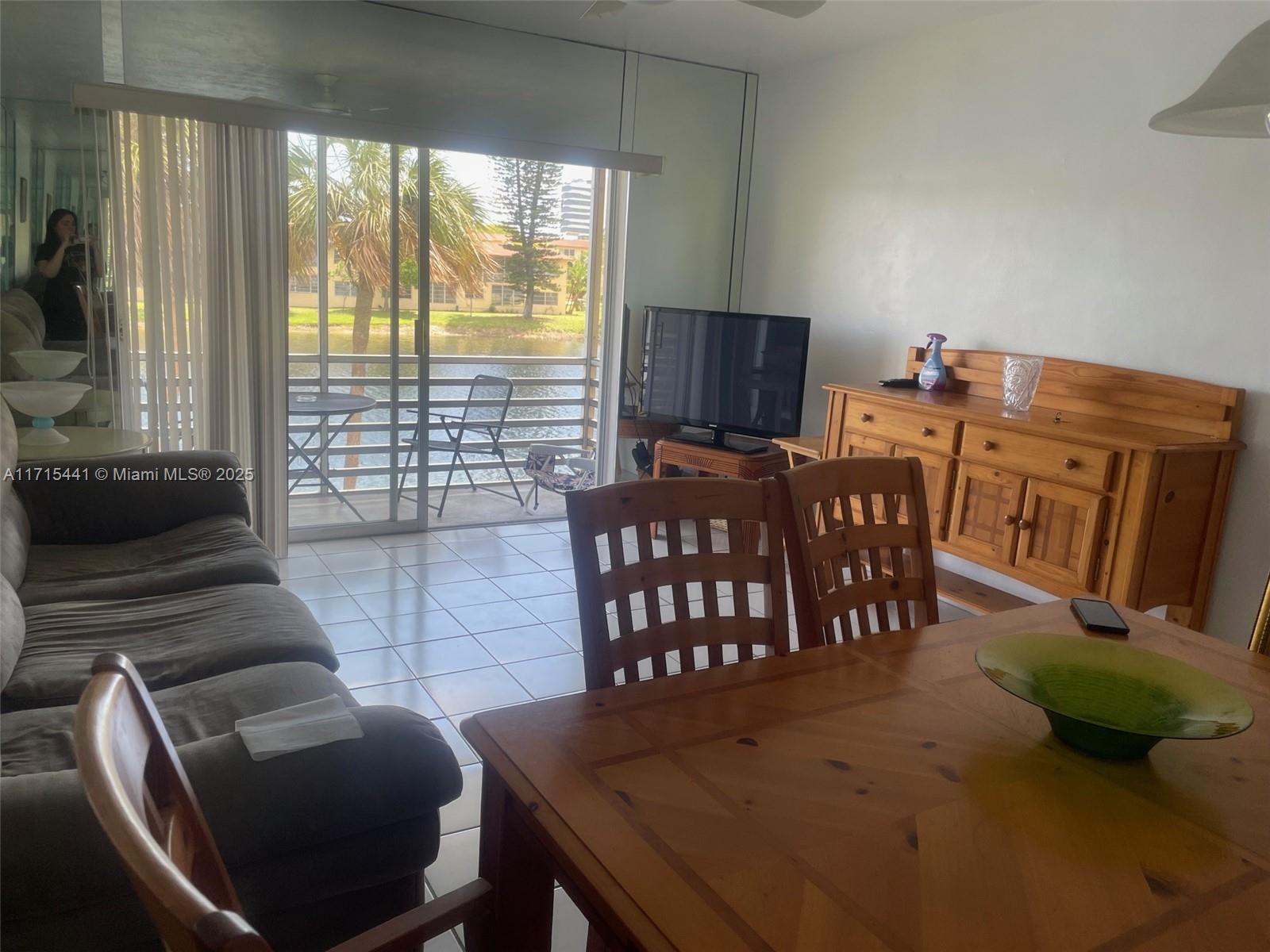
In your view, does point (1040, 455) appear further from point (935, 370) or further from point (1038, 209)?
point (1038, 209)

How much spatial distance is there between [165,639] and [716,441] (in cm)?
317

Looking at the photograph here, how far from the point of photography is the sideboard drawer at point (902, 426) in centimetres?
347

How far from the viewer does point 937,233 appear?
13.6ft

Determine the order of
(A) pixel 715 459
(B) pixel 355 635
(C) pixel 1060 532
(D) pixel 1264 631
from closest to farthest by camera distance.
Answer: (D) pixel 1264 631, (C) pixel 1060 532, (B) pixel 355 635, (A) pixel 715 459

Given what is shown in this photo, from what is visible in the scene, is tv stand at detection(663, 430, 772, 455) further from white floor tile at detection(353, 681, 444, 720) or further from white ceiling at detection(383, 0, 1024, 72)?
white floor tile at detection(353, 681, 444, 720)

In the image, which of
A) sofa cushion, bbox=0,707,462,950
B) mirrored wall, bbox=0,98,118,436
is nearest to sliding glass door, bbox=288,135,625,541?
mirrored wall, bbox=0,98,118,436

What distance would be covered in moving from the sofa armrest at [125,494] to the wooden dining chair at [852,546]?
2174 millimetres

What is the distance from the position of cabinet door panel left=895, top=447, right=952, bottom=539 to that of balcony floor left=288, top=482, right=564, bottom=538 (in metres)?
2.38

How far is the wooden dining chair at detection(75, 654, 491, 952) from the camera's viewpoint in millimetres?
566

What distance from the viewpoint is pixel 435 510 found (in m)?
5.09

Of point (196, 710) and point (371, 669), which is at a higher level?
point (196, 710)

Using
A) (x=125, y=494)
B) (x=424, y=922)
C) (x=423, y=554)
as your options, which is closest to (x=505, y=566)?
(x=423, y=554)

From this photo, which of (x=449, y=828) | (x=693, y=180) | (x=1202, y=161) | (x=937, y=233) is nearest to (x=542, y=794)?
(x=449, y=828)

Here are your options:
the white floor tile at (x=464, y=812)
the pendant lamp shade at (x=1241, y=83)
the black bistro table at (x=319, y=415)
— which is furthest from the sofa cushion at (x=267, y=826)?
the black bistro table at (x=319, y=415)
